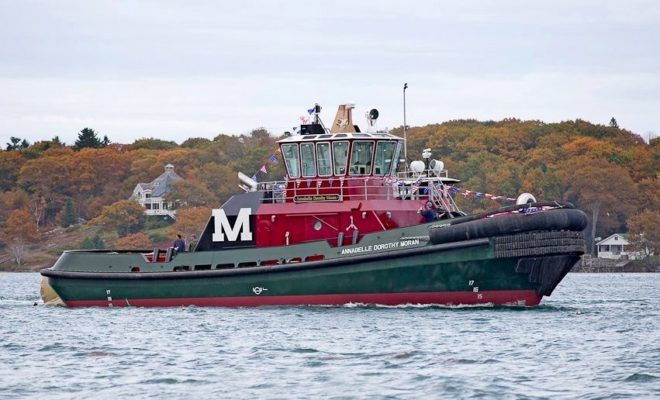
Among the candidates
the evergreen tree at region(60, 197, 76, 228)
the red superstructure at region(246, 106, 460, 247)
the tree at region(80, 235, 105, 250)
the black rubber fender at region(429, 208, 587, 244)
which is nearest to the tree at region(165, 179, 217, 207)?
the tree at region(80, 235, 105, 250)

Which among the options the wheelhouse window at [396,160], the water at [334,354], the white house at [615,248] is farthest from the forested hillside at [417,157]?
the water at [334,354]

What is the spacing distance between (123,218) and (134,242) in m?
6.62

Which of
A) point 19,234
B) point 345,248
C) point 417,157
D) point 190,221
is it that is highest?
point 417,157

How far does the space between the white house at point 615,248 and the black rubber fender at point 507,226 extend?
80863 mm

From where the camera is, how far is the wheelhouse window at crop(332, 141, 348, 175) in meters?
39.5

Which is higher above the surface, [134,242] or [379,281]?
[134,242]

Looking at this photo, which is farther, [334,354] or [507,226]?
[507,226]

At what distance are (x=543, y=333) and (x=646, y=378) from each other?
6570 mm

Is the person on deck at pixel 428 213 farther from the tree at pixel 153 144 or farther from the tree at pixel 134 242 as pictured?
the tree at pixel 153 144

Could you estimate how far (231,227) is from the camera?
39812mm

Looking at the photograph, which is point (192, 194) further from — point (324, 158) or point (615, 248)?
point (324, 158)

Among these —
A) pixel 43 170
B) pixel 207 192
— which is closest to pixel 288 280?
pixel 207 192

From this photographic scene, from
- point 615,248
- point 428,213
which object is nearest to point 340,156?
point 428,213

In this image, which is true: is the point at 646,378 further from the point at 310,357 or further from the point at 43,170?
the point at 43,170
